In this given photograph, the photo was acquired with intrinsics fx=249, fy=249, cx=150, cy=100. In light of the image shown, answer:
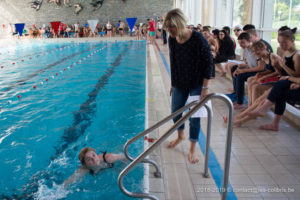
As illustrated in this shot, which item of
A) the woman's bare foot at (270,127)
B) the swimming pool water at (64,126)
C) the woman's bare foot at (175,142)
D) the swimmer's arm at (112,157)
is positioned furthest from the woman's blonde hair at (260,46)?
the swimmer's arm at (112,157)

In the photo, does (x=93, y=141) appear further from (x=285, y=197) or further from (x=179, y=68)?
(x=285, y=197)

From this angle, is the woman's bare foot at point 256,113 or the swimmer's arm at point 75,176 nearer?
the swimmer's arm at point 75,176

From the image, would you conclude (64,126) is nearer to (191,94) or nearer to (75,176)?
(75,176)

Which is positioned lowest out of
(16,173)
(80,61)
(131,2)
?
(16,173)

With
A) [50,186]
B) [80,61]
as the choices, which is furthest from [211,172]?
[80,61]

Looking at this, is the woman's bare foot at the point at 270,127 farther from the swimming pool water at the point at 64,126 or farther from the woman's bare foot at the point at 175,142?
the swimming pool water at the point at 64,126

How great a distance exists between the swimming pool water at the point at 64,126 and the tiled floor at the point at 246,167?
360 mm

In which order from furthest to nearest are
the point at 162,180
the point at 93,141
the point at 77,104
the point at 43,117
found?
the point at 77,104 → the point at 43,117 → the point at 93,141 → the point at 162,180

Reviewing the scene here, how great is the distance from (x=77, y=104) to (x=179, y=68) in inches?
126

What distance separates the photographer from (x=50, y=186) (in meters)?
2.61

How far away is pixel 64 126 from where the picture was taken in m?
4.00

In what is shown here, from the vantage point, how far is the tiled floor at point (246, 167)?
1989 millimetres

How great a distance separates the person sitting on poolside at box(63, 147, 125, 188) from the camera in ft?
8.45

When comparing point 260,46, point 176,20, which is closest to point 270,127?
point 260,46
